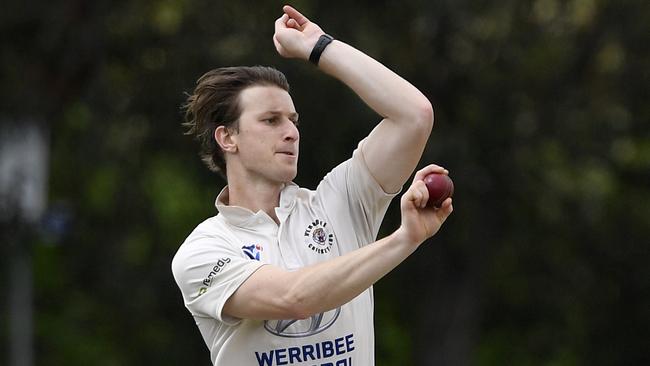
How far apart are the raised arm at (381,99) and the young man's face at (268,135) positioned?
Result: 28cm

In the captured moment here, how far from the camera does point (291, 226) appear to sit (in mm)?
5566

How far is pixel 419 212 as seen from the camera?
191 inches

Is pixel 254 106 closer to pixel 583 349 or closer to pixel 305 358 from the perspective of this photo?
pixel 305 358

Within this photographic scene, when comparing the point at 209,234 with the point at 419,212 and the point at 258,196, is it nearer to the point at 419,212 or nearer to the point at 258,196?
the point at 258,196

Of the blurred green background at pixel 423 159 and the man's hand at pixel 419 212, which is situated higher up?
the man's hand at pixel 419 212

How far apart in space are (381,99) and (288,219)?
0.65 m

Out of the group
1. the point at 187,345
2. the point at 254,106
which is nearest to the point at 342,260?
the point at 254,106

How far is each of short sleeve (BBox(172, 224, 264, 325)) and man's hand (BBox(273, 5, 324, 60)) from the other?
0.77 meters

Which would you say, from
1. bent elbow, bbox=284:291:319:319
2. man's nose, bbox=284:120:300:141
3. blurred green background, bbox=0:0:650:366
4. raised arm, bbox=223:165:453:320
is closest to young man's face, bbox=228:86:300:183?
man's nose, bbox=284:120:300:141

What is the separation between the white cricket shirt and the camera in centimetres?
538

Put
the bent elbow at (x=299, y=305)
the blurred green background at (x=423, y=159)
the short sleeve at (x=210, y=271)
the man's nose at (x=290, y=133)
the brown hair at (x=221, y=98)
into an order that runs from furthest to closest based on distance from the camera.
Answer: the blurred green background at (x=423, y=159), the brown hair at (x=221, y=98), the man's nose at (x=290, y=133), the short sleeve at (x=210, y=271), the bent elbow at (x=299, y=305)

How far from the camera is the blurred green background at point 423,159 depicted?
62.3ft

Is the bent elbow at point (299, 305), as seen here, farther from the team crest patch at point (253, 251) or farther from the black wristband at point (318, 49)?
the black wristband at point (318, 49)

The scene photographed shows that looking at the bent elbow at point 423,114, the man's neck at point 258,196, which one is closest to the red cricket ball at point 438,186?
the bent elbow at point 423,114
